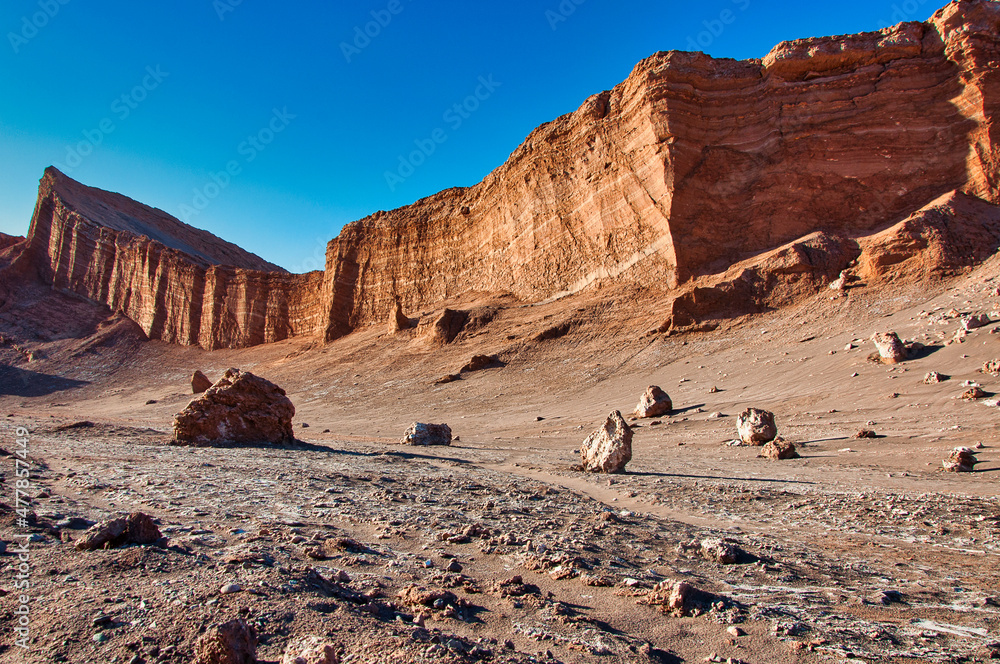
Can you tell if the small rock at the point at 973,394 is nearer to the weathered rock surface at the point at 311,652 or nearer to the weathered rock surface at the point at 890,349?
the weathered rock surface at the point at 890,349

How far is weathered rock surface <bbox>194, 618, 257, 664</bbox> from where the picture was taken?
1840mm

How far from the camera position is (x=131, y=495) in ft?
15.9

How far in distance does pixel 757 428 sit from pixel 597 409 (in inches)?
296

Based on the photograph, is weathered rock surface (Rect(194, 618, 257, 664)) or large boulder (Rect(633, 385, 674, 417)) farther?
large boulder (Rect(633, 385, 674, 417))

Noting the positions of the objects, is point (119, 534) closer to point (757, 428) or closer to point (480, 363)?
point (757, 428)

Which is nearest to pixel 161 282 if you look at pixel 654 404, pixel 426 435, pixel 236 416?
pixel 236 416

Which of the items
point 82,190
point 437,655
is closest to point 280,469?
point 437,655

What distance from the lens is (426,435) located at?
12.8 meters

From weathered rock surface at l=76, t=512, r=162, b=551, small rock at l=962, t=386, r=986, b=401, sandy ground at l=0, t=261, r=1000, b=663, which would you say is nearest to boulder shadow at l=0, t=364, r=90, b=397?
sandy ground at l=0, t=261, r=1000, b=663

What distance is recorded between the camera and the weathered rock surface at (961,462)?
7.01 metres

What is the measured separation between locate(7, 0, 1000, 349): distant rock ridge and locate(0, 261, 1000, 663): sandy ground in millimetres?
9583

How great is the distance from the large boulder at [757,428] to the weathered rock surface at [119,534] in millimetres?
10171

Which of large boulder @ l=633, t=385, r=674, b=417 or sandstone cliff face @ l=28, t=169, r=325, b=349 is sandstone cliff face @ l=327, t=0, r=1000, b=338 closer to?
large boulder @ l=633, t=385, r=674, b=417

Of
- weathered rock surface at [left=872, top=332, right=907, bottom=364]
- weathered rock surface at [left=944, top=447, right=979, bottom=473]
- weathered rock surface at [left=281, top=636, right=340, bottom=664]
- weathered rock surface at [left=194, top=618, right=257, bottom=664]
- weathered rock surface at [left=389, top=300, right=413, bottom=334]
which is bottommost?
weathered rock surface at [left=281, top=636, right=340, bottom=664]
